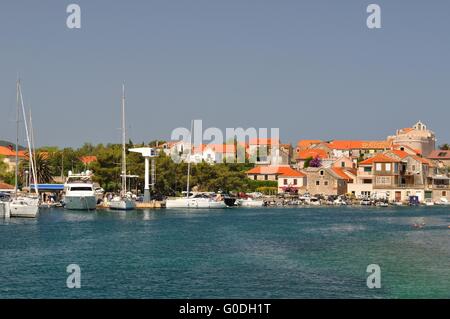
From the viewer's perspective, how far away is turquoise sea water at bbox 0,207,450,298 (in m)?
28.4

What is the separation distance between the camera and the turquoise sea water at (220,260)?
28.4m

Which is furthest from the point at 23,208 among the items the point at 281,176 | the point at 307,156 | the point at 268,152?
the point at 307,156

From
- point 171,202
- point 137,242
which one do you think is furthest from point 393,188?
point 137,242

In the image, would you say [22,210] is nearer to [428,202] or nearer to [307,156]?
[428,202]

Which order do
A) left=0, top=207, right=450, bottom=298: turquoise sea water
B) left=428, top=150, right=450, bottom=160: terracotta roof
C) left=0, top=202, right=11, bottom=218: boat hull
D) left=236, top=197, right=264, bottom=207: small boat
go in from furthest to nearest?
left=428, top=150, right=450, bottom=160: terracotta roof
left=236, top=197, right=264, bottom=207: small boat
left=0, top=202, right=11, bottom=218: boat hull
left=0, top=207, right=450, bottom=298: turquoise sea water

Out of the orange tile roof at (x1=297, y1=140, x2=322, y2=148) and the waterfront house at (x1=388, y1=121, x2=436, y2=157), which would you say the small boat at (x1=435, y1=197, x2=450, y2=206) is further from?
the orange tile roof at (x1=297, y1=140, x2=322, y2=148)

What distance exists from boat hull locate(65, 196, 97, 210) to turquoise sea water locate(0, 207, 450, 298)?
67.1ft

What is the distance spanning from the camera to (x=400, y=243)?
4794cm

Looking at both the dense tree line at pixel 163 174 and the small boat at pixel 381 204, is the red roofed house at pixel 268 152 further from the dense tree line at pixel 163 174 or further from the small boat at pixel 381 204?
the small boat at pixel 381 204

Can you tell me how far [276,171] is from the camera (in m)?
130

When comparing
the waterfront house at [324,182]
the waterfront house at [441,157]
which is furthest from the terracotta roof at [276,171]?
the waterfront house at [441,157]

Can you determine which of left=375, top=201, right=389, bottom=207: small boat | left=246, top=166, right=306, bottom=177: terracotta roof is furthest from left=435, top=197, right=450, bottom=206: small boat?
left=246, top=166, right=306, bottom=177: terracotta roof
